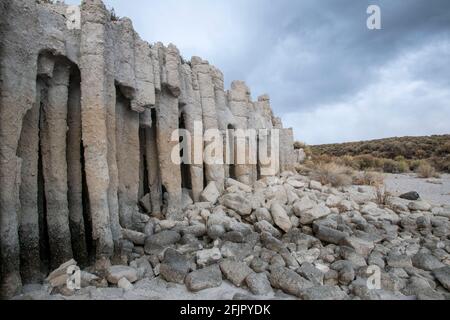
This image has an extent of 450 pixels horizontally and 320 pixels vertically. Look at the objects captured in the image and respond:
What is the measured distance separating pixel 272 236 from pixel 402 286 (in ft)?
7.39

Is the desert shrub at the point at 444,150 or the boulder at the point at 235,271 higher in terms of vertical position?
the desert shrub at the point at 444,150

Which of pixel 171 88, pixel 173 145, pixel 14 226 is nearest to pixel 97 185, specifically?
pixel 14 226

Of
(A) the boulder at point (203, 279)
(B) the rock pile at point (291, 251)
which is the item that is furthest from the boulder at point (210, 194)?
(A) the boulder at point (203, 279)

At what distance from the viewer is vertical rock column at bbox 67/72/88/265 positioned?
17.5 ft

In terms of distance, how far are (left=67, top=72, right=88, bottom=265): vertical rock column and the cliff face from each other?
2 cm

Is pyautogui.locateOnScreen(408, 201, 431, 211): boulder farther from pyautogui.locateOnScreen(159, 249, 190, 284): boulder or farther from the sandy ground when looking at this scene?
pyautogui.locateOnScreen(159, 249, 190, 284): boulder

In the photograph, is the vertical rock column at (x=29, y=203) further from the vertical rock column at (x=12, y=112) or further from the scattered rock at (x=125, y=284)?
the scattered rock at (x=125, y=284)

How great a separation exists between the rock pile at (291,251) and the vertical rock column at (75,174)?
85cm

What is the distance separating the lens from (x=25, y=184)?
4.62 meters

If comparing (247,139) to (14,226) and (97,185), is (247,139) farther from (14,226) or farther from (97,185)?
(14,226)

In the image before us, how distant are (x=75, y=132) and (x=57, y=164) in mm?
797

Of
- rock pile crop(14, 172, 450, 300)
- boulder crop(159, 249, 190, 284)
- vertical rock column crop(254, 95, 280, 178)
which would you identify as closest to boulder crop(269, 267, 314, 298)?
rock pile crop(14, 172, 450, 300)

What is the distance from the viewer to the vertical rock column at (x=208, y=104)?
8.93 meters

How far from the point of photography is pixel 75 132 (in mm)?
5703
